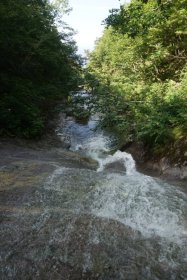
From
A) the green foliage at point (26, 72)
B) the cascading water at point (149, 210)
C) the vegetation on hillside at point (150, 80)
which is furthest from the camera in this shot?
the green foliage at point (26, 72)

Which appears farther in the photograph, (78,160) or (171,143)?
(78,160)

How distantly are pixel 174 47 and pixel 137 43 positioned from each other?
1.68 m

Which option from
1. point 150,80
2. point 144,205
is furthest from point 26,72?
point 144,205

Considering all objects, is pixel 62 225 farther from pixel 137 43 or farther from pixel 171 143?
pixel 137 43

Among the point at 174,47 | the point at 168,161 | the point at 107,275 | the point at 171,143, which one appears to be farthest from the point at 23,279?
the point at 174,47

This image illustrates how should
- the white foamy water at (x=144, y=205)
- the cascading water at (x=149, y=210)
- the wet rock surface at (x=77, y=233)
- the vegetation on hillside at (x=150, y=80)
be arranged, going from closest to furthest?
the wet rock surface at (x=77, y=233), the cascading water at (x=149, y=210), the white foamy water at (x=144, y=205), the vegetation on hillside at (x=150, y=80)

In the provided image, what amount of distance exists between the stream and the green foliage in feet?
19.7

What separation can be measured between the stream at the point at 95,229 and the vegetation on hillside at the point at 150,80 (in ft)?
10.9

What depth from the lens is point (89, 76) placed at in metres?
15.5

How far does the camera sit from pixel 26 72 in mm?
16969

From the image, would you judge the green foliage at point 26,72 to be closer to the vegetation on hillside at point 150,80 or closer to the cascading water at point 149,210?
the vegetation on hillside at point 150,80

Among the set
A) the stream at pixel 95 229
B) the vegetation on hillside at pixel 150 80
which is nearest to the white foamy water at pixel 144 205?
the stream at pixel 95 229

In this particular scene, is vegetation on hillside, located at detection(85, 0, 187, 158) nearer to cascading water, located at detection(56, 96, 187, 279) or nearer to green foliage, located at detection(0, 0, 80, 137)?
green foliage, located at detection(0, 0, 80, 137)

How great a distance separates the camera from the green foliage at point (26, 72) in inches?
500
